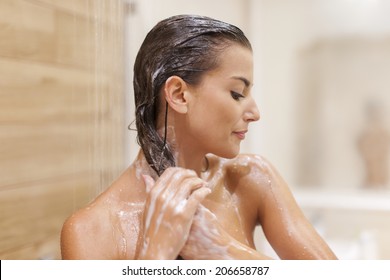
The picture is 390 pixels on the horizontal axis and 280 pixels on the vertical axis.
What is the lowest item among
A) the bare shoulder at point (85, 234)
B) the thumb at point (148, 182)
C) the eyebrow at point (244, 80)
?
the bare shoulder at point (85, 234)

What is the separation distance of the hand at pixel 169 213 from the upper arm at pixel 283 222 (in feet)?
0.40

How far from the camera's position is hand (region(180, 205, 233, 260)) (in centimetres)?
62

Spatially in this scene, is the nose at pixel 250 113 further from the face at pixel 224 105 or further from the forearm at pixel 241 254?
the forearm at pixel 241 254

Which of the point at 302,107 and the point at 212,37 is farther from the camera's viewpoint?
the point at 302,107

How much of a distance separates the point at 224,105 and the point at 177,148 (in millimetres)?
77

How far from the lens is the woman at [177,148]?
610 millimetres

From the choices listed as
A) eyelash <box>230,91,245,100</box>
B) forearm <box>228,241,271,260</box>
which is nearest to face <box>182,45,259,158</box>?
eyelash <box>230,91,245,100</box>

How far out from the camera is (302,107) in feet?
5.30

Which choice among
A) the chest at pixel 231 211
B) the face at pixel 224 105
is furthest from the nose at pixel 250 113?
the chest at pixel 231 211

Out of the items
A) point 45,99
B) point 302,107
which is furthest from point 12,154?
point 302,107

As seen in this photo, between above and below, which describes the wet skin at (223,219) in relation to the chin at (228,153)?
below

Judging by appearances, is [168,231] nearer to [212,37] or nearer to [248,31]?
[212,37]

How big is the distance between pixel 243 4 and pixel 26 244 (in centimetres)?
44

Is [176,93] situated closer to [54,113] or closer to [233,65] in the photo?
[233,65]
